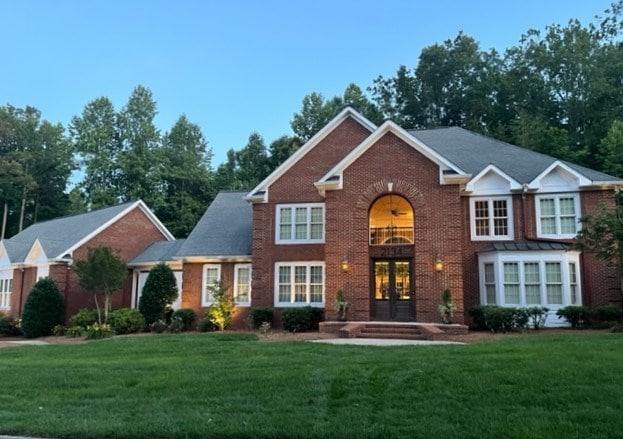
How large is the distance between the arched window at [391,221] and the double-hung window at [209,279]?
744cm

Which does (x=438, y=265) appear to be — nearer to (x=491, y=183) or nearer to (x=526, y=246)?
(x=526, y=246)

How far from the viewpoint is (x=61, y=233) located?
30.6 meters

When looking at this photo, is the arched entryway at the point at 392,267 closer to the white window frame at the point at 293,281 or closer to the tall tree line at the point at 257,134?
the white window frame at the point at 293,281

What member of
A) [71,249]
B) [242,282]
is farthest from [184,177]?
[242,282]

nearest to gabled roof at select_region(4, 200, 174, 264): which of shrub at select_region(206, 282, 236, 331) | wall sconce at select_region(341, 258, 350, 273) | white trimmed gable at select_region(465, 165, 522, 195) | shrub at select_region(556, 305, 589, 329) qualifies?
shrub at select_region(206, 282, 236, 331)

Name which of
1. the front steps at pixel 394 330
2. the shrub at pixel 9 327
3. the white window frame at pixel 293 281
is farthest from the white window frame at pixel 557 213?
the shrub at pixel 9 327

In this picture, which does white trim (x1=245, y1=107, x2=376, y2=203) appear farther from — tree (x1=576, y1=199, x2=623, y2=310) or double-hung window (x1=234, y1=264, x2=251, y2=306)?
tree (x1=576, y1=199, x2=623, y2=310)

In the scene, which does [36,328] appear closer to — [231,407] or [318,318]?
[318,318]

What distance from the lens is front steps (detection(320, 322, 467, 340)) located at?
16781mm

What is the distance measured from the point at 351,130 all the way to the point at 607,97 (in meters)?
33.7

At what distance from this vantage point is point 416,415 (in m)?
7.18

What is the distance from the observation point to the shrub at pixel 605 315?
17812 millimetres

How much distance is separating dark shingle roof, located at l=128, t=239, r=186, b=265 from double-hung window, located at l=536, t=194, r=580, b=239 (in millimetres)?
17416

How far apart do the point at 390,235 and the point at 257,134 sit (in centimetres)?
3526
